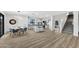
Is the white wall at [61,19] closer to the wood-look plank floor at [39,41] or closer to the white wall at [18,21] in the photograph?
the wood-look plank floor at [39,41]

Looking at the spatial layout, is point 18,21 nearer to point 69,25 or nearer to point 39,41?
point 39,41

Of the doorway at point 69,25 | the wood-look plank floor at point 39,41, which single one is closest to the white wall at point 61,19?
the doorway at point 69,25

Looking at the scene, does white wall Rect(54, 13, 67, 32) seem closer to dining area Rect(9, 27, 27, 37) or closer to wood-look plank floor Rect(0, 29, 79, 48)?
wood-look plank floor Rect(0, 29, 79, 48)

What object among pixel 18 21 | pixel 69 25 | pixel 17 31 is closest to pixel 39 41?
pixel 17 31

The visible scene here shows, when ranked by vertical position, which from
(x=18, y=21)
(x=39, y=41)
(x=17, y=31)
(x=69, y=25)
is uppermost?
(x=18, y=21)

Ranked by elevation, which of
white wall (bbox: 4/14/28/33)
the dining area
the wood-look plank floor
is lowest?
the wood-look plank floor

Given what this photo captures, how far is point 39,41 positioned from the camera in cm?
255

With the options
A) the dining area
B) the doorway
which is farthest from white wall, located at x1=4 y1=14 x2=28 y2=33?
the doorway

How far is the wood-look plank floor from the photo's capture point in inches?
97.9

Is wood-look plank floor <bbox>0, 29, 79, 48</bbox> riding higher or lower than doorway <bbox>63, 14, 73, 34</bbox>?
lower

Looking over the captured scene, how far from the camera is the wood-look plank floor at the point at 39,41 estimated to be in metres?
2.49

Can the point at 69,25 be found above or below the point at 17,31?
above

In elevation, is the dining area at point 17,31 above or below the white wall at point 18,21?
below
